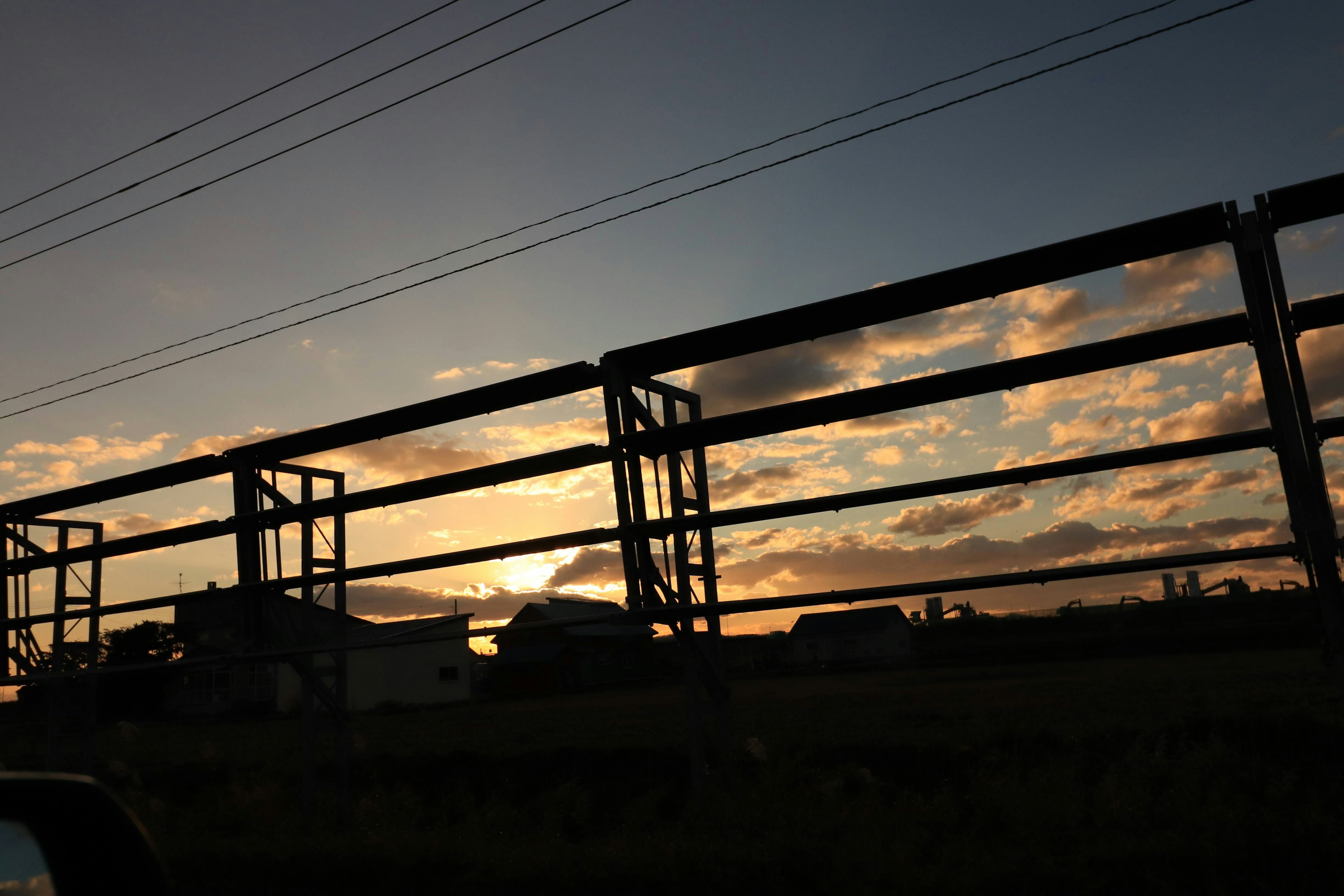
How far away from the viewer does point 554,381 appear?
12.1 m

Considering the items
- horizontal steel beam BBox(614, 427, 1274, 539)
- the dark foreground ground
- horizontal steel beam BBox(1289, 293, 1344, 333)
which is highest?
horizontal steel beam BBox(1289, 293, 1344, 333)

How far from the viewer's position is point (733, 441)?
1164cm

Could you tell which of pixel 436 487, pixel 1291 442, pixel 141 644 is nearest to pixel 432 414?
pixel 436 487

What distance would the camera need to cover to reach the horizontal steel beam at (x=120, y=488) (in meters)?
15.1

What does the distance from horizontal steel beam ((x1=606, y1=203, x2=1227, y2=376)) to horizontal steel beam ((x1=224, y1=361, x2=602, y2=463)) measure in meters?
0.87

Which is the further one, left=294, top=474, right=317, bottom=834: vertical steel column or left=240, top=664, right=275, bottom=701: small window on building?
left=240, top=664, right=275, bottom=701: small window on building

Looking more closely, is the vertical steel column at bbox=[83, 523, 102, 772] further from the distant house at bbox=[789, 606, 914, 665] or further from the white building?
the distant house at bbox=[789, 606, 914, 665]

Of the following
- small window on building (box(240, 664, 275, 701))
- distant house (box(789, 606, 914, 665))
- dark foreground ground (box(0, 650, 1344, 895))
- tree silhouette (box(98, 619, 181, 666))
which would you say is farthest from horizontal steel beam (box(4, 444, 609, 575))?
distant house (box(789, 606, 914, 665))

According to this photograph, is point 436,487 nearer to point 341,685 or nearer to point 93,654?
point 341,685

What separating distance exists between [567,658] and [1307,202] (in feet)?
174

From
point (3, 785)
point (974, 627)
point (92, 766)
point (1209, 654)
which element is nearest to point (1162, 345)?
point (3, 785)

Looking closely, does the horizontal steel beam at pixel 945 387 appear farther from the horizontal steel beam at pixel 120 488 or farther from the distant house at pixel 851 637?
the distant house at pixel 851 637

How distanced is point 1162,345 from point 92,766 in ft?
60.0

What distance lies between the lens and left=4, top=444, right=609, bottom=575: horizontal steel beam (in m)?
12.1
